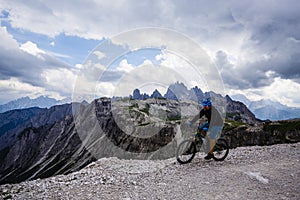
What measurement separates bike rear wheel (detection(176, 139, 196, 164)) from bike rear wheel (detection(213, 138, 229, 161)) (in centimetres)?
171

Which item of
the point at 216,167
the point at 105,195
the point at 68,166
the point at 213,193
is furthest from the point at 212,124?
the point at 68,166

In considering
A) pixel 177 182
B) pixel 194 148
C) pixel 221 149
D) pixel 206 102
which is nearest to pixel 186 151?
pixel 194 148

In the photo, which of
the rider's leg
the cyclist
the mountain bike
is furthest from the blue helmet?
the mountain bike

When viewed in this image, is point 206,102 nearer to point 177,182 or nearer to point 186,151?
point 186,151

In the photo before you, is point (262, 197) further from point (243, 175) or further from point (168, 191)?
point (168, 191)

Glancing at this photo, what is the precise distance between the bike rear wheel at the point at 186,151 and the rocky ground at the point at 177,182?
40 centimetres

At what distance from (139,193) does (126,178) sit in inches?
76.5

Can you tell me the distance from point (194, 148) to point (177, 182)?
359 centimetres

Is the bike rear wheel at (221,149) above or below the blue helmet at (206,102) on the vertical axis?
below

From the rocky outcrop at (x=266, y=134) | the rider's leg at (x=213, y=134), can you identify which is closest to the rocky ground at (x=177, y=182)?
the rider's leg at (x=213, y=134)

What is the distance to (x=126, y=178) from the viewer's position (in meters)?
12.0

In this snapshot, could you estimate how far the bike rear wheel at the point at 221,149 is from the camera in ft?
50.2

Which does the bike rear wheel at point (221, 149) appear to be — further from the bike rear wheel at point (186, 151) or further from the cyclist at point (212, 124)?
the bike rear wheel at point (186, 151)

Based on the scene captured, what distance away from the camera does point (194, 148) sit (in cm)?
1448
